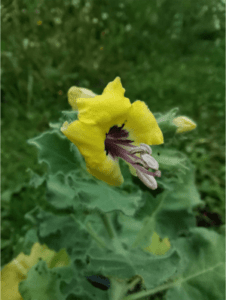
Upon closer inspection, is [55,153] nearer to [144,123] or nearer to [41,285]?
[144,123]

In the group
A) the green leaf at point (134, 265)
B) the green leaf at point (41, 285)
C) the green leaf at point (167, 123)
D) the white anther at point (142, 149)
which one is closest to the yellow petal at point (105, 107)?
the white anther at point (142, 149)

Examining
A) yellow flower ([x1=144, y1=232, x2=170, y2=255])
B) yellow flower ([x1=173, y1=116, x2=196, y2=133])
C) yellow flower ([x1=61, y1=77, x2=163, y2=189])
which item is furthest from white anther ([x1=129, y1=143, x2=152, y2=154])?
yellow flower ([x1=144, y1=232, x2=170, y2=255])

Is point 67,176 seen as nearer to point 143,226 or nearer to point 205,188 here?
point 143,226

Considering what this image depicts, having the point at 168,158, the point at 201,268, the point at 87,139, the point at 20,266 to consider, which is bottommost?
the point at 201,268

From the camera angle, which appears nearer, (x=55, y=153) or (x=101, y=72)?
(x=55, y=153)

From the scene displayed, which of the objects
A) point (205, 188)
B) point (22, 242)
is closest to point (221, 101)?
point (205, 188)

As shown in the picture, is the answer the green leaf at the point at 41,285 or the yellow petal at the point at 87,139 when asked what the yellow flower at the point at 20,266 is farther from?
the yellow petal at the point at 87,139

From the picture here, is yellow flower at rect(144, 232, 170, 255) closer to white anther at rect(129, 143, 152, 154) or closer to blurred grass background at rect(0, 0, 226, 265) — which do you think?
blurred grass background at rect(0, 0, 226, 265)

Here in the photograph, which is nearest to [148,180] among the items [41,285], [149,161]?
[149,161]
